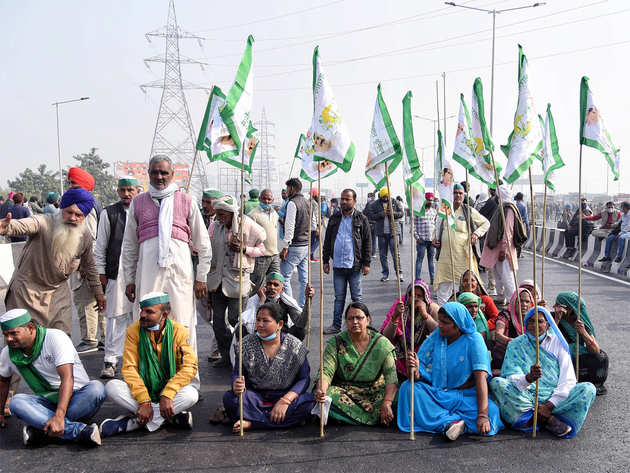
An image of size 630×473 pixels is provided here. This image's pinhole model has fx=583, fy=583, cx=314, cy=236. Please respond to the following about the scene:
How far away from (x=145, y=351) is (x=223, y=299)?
5.20ft

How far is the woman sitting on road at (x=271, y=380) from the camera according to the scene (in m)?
4.48

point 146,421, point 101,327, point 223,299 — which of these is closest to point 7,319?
point 146,421

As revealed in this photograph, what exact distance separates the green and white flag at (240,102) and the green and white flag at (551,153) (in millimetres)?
2843

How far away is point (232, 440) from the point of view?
427 cm

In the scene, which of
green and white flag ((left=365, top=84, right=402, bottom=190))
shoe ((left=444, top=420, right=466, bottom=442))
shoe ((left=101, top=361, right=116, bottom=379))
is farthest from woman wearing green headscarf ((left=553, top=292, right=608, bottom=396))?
shoe ((left=101, top=361, right=116, bottom=379))

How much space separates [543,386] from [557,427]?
1.30 feet

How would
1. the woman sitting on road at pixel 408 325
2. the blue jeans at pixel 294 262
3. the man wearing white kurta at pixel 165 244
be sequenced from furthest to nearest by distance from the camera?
1. the blue jeans at pixel 294 262
2. the woman sitting on road at pixel 408 325
3. the man wearing white kurta at pixel 165 244

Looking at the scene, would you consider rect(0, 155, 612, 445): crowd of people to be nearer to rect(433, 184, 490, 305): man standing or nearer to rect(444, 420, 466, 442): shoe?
rect(444, 420, 466, 442): shoe

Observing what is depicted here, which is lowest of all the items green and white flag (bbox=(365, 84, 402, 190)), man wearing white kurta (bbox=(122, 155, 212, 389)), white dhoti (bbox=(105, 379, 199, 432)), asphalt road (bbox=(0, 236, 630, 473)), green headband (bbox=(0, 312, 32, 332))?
asphalt road (bbox=(0, 236, 630, 473))

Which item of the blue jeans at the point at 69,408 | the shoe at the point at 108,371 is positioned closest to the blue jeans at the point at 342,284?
the shoe at the point at 108,371

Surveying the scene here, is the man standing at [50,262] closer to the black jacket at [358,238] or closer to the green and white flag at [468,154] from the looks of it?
the black jacket at [358,238]

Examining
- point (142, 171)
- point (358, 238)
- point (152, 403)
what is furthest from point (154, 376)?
point (142, 171)

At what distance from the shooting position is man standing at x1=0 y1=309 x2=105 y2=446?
4098 mm

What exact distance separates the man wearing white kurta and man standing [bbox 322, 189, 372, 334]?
8.92 feet
